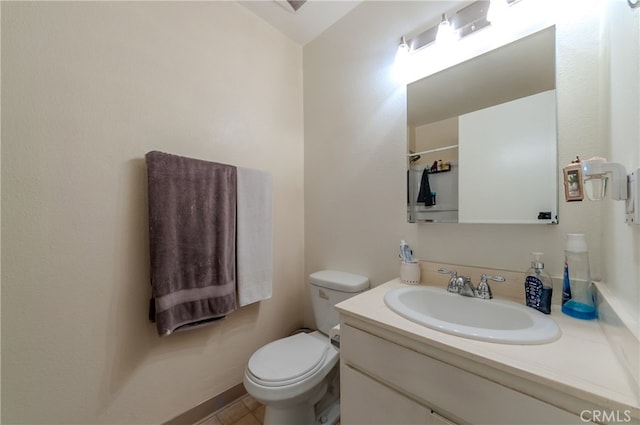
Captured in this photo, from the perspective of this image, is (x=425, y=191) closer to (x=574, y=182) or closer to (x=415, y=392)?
(x=574, y=182)

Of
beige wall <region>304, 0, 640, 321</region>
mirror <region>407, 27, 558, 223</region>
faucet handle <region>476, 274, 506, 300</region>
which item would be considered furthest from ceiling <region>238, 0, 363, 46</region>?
faucet handle <region>476, 274, 506, 300</region>

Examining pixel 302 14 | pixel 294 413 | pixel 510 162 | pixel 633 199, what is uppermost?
pixel 302 14

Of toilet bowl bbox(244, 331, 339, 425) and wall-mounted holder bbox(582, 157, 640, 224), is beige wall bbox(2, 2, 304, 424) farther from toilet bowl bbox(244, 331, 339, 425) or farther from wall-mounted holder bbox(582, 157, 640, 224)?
wall-mounted holder bbox(582, 157, 640, 224)

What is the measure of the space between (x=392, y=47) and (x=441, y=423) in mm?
1590

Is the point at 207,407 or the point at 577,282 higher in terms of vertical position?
the point at 577,282

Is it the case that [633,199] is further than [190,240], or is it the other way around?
[190,240]

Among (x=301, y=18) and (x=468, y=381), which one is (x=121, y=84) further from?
(x=468, y=381)

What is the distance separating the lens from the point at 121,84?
0.98 metres

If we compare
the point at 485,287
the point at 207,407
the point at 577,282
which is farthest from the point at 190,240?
the point at 577,282

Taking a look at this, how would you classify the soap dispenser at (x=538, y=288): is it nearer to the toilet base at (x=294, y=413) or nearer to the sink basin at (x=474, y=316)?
the sink basin at (x=474, y=316)

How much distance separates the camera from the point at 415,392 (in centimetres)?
64

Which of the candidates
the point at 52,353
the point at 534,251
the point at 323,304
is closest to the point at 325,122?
the point at 323,304

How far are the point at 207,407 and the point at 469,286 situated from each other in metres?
1.44

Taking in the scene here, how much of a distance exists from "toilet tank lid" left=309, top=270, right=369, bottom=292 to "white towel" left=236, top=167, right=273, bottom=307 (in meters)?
0.31
